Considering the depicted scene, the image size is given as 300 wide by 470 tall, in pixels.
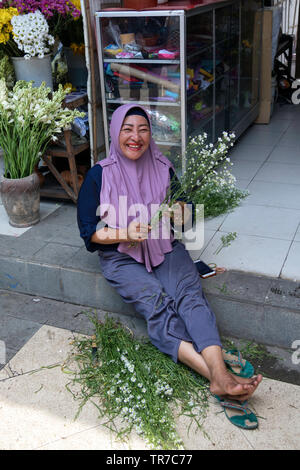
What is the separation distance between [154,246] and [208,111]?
1954 millimetres

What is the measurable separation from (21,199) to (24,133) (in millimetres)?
440

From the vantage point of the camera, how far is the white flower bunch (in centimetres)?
324

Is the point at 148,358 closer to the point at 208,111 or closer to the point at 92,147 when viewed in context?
the point at 92,147

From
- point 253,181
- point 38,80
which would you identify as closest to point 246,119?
point 253,181

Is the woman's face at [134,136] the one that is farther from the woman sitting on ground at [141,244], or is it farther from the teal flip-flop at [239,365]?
the teal flip-flop at [239,365]

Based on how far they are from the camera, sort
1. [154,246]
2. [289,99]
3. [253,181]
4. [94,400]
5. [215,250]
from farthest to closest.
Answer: [289,99] < [253,181] < [215,250] < [154,246] < [94,400]

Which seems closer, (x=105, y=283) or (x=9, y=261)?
(x=105, y=283)

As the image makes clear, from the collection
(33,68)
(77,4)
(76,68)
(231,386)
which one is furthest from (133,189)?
(76,68)

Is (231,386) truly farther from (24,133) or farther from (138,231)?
(24,133)

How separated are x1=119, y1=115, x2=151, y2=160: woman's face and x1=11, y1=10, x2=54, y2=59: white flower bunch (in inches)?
48.6

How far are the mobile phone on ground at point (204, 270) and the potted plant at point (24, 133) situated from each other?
124cm

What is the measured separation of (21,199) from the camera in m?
3.36

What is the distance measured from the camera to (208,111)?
4.20 metres

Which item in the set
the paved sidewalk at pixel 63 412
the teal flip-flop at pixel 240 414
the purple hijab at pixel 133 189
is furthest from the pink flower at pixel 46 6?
the teal flip-flop at pixel 240 414
